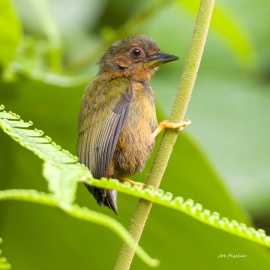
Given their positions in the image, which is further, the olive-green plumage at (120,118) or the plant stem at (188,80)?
the olive-green plumage at (120,118)

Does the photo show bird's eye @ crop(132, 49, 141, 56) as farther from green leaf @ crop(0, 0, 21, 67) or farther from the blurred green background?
green leaf @ crop(0, 0, 21, 67)

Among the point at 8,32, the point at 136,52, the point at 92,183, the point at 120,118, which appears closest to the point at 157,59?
the point at 136,52

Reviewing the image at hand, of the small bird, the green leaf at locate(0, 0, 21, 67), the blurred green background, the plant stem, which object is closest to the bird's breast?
the small bird

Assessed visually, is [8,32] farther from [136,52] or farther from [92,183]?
[92,183]

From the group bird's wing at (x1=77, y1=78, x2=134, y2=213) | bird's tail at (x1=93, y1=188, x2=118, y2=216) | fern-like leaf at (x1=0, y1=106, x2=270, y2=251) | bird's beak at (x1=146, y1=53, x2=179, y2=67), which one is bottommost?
fern-like leaf at (x1=0, y1=106, x2=270, y2=251)

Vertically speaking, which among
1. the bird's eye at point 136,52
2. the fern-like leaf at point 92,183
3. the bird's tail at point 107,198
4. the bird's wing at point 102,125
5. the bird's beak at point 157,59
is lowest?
the fern-like leaf at point 92,183

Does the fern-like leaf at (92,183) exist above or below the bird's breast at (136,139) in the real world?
below

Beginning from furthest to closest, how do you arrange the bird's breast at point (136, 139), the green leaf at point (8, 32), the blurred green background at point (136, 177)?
the bird's breast at point (136, 139)
the blurred green background at point (136, 177)
the green leaf at point (8, 32)

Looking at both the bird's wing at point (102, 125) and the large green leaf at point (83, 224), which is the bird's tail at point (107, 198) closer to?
the bird's wing at point (102, 125)

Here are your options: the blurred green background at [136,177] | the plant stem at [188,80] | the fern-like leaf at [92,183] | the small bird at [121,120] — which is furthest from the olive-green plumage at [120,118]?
the fern-like leaf at [92,183]
